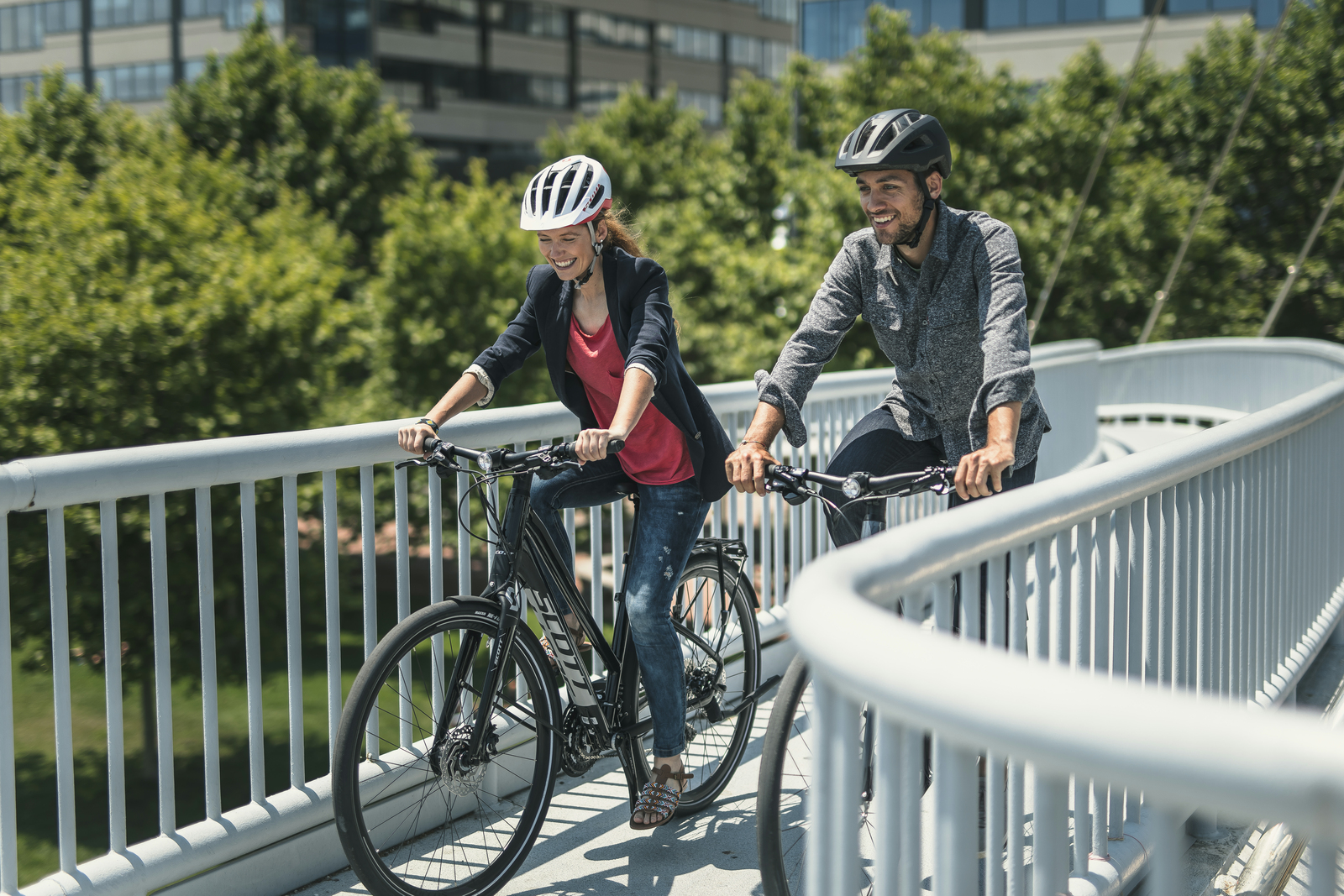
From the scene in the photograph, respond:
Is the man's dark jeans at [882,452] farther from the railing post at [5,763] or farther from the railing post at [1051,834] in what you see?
the railing post at [5,763]

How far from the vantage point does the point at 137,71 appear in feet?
188

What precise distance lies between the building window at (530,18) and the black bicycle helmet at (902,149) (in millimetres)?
61111

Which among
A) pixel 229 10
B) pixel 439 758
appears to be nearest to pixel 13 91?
pixel 229 10

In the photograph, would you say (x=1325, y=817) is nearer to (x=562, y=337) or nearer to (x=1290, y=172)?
(x=562, y=337)

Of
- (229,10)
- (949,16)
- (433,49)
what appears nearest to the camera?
(949,16)

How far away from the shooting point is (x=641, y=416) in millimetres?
3564

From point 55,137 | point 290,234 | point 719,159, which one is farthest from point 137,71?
point 290,234

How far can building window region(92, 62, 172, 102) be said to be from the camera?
56.5 m

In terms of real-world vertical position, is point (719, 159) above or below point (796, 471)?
above

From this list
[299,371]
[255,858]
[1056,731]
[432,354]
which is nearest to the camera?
[1056,731]

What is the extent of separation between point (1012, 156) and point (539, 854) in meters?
27.1

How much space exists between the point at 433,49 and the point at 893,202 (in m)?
58.6

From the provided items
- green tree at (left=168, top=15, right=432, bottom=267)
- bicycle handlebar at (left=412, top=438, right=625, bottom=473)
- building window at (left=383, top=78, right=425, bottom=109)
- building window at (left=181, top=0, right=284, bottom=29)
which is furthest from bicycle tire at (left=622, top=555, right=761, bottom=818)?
building window at (left=383, top=78, right=425, bottom=109)

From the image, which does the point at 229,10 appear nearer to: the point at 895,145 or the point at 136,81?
the point at 136,81
